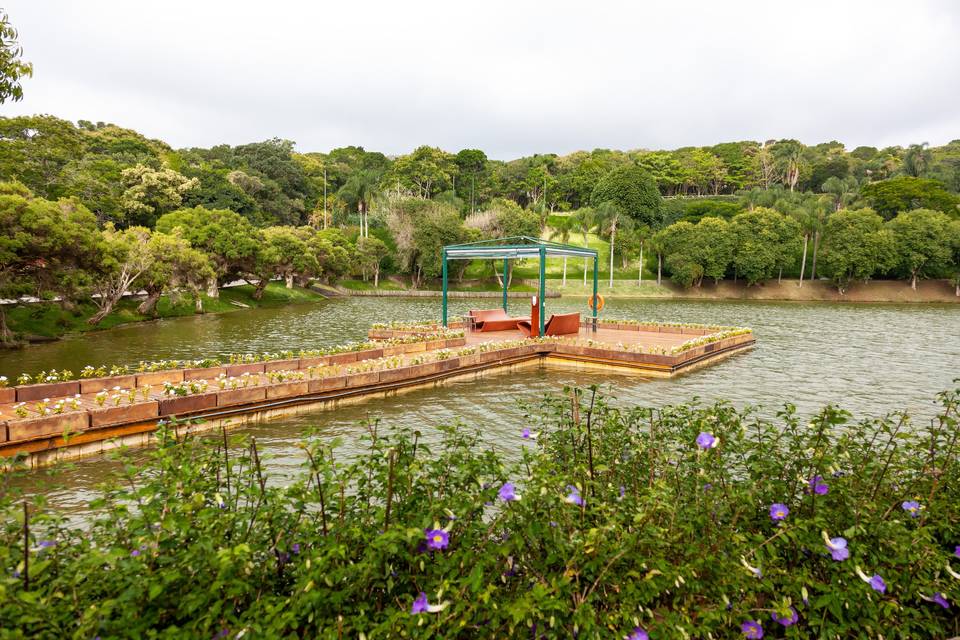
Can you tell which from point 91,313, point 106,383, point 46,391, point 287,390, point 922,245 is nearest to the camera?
point 46,391

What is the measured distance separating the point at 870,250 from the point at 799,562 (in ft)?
215

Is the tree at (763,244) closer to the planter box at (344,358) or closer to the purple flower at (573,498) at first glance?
the planter box at (344,358)

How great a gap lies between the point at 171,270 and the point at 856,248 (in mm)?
62967

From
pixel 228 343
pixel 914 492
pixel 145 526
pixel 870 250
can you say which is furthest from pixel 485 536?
pixel 870 250

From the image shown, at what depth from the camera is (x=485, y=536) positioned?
3139 mm

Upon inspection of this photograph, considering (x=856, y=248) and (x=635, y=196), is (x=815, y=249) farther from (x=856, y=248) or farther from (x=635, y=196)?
(x=635, y=196)

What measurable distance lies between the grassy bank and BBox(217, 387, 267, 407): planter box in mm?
16915

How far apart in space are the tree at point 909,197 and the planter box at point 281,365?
79.4m

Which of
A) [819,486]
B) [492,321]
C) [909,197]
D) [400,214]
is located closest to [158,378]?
[819,486]

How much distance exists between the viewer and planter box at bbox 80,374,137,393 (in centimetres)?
1148

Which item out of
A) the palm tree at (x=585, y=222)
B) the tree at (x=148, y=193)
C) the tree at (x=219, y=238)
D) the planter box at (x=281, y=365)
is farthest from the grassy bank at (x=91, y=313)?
the palm tree at (x=585, y=222)

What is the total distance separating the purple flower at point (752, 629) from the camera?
9.51 ft

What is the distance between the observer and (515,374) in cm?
1755

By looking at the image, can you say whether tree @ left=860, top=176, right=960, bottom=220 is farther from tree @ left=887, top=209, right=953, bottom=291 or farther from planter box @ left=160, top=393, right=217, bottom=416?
planter box @ left=160, top=393, right=217, bottom=416
